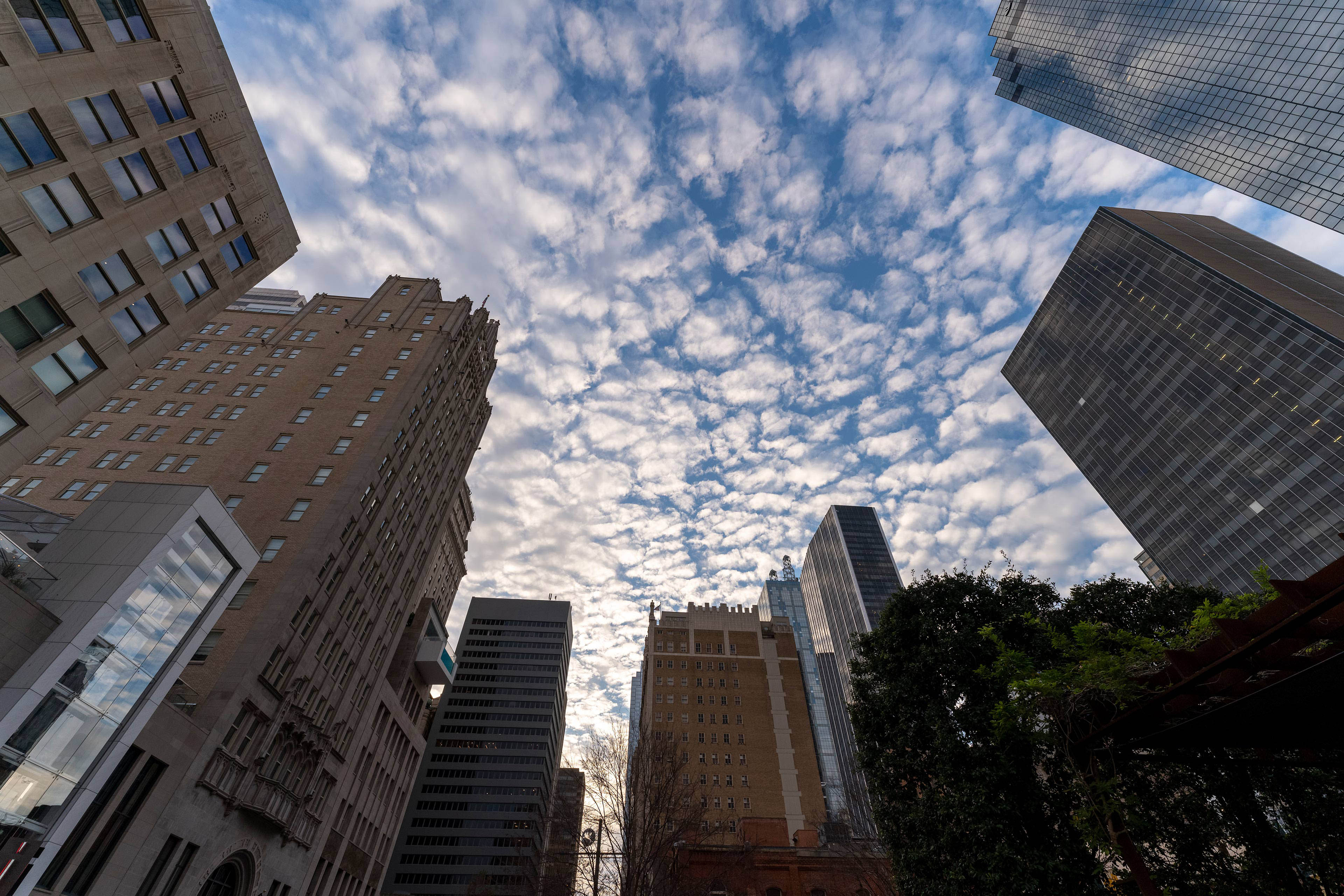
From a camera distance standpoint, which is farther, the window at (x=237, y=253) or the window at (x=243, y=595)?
the window at (x=243, y=595)

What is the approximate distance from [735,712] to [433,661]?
44.5m

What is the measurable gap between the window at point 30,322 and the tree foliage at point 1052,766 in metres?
35.8

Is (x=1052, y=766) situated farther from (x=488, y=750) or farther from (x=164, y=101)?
(x=488, y=750)

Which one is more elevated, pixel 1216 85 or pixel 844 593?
pixel 1216 85

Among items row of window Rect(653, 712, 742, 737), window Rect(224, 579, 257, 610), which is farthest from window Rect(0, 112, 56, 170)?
row of window Rect(653, 712, 742, 737)

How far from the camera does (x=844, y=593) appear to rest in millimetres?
162750

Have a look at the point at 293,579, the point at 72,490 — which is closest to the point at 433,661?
the point at 293,579

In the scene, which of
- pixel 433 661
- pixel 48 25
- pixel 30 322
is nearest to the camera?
pixel 48 25

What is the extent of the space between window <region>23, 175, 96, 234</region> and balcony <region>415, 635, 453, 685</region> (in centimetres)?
5524

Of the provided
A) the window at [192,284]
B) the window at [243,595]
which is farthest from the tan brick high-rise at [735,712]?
the window at [192,284]

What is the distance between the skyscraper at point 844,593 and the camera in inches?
5856

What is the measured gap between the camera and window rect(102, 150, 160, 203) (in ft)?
82.7

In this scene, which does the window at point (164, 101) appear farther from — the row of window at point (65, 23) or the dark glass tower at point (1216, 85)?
the dark glass tower at point (1216, 85)

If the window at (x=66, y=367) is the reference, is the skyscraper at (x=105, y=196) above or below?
above
